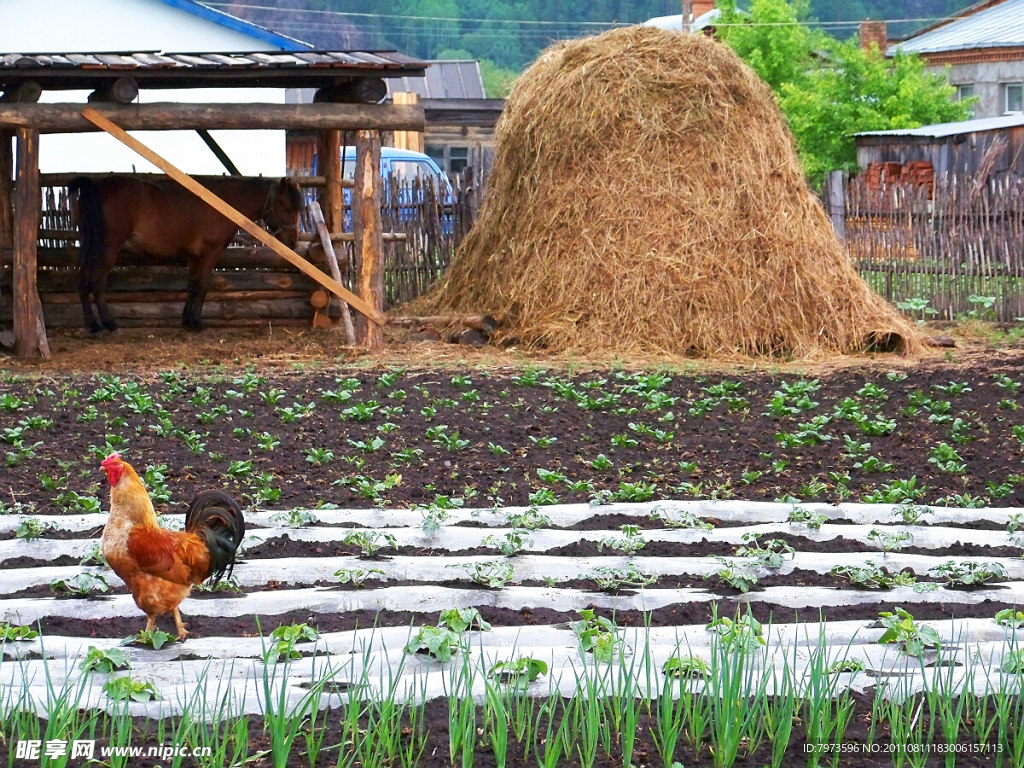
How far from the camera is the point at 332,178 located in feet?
43.2

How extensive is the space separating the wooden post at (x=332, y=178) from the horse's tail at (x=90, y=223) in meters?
2.26

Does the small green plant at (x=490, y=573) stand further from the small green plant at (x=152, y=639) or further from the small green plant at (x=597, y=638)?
the small green plant at (x=152, y=639)

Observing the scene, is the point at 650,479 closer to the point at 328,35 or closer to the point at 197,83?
the point at 197,83

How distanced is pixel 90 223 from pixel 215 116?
1943 millimetres

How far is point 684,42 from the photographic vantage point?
1325cm

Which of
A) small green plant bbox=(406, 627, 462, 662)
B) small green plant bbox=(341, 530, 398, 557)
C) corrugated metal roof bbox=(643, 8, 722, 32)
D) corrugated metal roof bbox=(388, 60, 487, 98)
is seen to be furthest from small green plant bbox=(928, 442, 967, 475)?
corrugated metal roof bbox=(388, 60, 487, 98)

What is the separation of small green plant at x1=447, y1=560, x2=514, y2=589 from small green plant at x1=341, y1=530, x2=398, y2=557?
48 cm

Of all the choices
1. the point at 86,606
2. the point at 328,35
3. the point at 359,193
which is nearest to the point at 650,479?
the point at 86,606

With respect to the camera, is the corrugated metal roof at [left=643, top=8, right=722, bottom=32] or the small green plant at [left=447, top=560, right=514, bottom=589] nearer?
the small green plant at [left=447, top=560, right=514, bottom=589]

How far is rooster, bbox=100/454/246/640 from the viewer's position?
4.18 meters

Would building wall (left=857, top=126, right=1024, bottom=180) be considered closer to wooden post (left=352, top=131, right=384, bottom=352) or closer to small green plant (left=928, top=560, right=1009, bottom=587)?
wooden post (left=352, top=131, right=384, bottom=352)

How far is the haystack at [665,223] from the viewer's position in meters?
12.4

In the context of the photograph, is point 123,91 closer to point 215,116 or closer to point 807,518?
point 215,116

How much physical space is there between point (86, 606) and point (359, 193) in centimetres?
735
